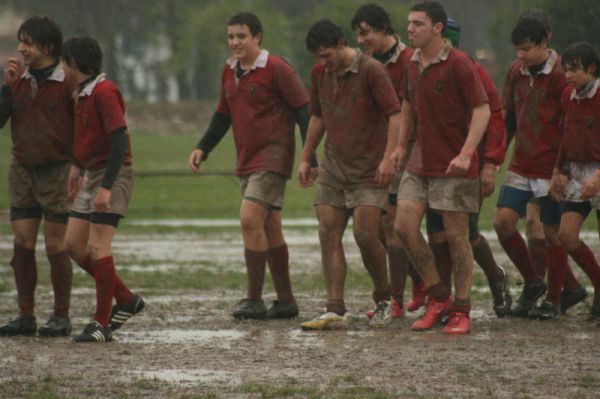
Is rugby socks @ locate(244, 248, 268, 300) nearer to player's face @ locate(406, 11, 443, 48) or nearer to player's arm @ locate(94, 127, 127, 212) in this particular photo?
player's arm @ locate(94, 127, 127, 212)

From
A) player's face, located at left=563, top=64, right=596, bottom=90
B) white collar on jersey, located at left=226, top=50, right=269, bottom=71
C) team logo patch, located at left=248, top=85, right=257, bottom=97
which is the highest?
white collar on jersey, located at left=226, top=50, right=269, bottom=71

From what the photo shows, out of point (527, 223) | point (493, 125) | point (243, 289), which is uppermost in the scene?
point (493, 125)

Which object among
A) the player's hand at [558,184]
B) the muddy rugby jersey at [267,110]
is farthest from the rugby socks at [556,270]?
the muddy rugby jersey at [267,110]

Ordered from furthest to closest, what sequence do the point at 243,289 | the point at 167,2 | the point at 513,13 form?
1. the point at 167,2
2. the point at 513,13
3. the point at 243,289

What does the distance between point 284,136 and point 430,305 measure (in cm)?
163

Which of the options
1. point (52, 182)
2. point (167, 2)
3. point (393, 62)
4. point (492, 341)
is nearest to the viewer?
point (492, 341)

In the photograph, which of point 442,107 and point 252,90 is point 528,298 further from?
point 252,90

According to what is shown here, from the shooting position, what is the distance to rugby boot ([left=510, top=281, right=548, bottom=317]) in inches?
425

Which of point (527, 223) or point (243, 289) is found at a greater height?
point (527, 223)

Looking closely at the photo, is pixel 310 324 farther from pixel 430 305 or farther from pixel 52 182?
pixel 52 182

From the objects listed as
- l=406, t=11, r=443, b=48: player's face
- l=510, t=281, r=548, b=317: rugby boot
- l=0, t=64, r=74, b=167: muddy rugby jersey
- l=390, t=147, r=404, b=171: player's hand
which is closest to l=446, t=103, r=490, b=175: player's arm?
l=390, t=147, r=404, b=171: player's hand

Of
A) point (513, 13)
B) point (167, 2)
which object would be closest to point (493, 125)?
point (513, 13)

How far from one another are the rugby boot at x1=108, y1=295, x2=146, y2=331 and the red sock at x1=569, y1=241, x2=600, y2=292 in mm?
2818

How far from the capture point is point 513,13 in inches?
1697
